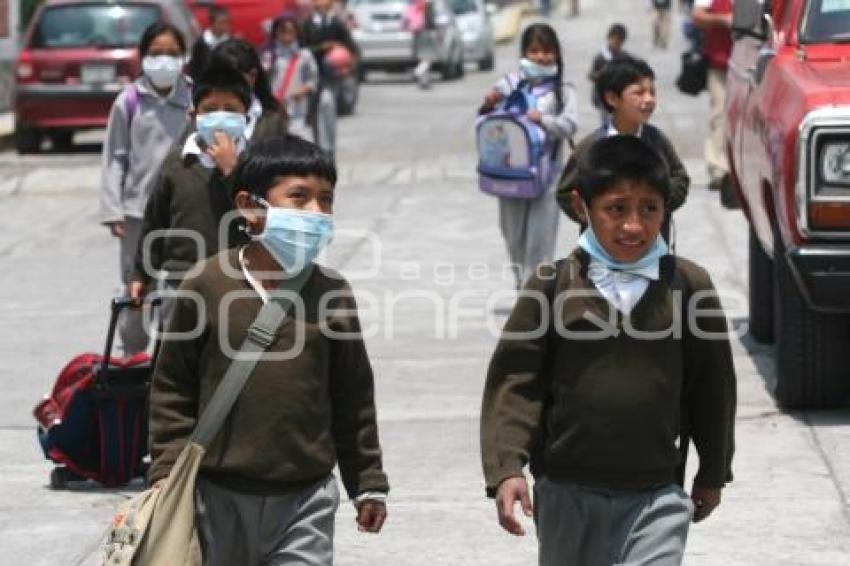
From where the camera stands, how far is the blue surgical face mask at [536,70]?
11.9 m

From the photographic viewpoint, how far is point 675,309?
17.2 feet

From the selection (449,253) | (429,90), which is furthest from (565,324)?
(429,90)

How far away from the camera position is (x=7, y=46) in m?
27.5

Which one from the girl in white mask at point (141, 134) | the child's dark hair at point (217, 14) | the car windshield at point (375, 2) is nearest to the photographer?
the girl in white mask at point (141, 134)

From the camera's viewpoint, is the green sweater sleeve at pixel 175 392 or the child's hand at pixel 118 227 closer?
the green sweater sleeve at pixel 175 392

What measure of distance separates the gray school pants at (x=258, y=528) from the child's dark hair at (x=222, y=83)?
335 cm

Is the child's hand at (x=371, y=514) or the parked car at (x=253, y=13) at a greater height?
the child's hand at (x=371, y=514)

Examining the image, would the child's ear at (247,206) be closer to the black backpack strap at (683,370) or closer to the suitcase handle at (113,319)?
the black backpack strap at (683,370)

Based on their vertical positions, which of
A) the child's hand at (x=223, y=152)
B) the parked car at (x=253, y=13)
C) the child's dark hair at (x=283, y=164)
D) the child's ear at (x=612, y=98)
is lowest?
the parked car at (x=253, y=13)

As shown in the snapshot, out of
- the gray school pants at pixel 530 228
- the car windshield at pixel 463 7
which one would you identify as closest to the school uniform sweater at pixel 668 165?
the gray school pants at pixel 530 228

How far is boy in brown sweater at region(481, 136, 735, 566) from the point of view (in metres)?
5.19

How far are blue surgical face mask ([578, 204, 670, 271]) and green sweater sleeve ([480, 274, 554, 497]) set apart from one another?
0.43 feet

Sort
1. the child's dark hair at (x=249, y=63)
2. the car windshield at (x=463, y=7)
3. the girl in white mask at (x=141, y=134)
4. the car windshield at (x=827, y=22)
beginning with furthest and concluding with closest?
the car windshield at (x=463, y=7) < the girl in white mask at (x=141, y=134) < the car windshield at (x=827, y=22) < the child's dark hair at (x=249, y=63)

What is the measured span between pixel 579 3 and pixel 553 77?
49.6m
